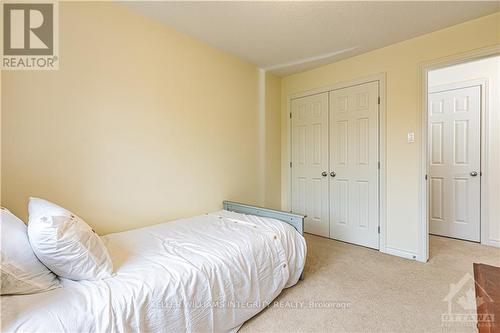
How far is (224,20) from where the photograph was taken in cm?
Result: 222

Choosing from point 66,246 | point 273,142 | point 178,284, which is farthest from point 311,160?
point 66,246

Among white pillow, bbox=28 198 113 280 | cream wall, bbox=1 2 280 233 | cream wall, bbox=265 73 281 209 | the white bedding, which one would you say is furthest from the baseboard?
white pillow, bbox=28 198 113 280

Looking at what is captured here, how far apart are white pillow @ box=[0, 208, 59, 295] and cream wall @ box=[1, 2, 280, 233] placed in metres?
0.69

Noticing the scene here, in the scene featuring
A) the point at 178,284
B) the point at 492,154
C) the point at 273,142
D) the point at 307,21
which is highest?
the point at 307,21

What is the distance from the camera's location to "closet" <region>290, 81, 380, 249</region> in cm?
296

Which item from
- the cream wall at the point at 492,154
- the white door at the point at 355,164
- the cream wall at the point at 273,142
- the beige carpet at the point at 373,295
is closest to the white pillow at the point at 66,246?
the beige carpet at the point at 373,295

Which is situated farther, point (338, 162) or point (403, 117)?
point (338, 162)

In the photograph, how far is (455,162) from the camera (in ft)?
10.9

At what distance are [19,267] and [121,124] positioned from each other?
4.23 feet

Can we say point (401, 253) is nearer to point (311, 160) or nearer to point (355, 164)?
point (355, 164)

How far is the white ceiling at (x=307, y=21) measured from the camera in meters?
2.01

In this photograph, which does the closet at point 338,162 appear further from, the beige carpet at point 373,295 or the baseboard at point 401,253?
the beige carpet at point 373,295

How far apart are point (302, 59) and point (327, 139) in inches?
43.2

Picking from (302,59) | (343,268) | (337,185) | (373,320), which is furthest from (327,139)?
(373,320)
